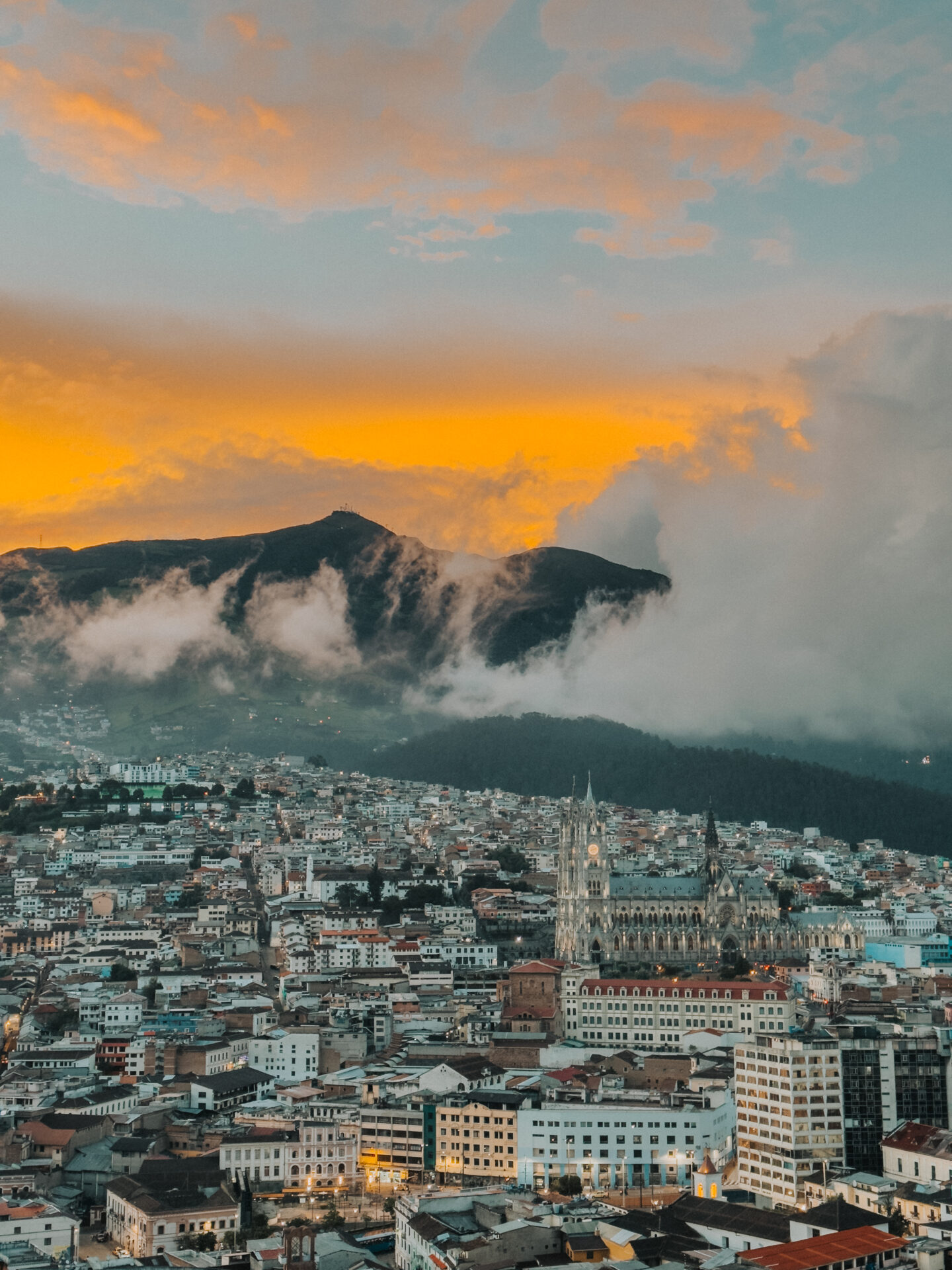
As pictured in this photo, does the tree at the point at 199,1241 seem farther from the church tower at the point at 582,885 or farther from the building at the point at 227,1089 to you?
the church tower at the point at 582,885

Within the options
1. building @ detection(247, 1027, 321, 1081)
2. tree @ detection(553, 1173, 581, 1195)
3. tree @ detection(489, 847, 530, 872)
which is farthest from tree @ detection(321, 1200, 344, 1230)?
tree @ detection(489, 847, 530, 872)

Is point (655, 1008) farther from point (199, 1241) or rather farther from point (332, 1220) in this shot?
point (199, 1241)

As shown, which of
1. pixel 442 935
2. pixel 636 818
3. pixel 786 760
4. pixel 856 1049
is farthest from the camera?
pixel 786 760

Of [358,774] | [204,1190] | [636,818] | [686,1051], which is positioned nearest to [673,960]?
[686,1051]

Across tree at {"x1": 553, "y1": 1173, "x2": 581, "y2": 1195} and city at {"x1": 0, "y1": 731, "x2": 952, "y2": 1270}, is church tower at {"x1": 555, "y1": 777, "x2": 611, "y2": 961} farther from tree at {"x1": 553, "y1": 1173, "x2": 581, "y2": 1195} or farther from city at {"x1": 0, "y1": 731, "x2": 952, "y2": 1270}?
tree at {"x1": 553, "y1": 1173, "x2": 581, "y2": 1195}

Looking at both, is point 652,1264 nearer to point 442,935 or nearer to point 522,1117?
point 522,1117

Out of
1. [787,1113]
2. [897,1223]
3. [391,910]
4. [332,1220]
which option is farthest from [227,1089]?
[391,910]
